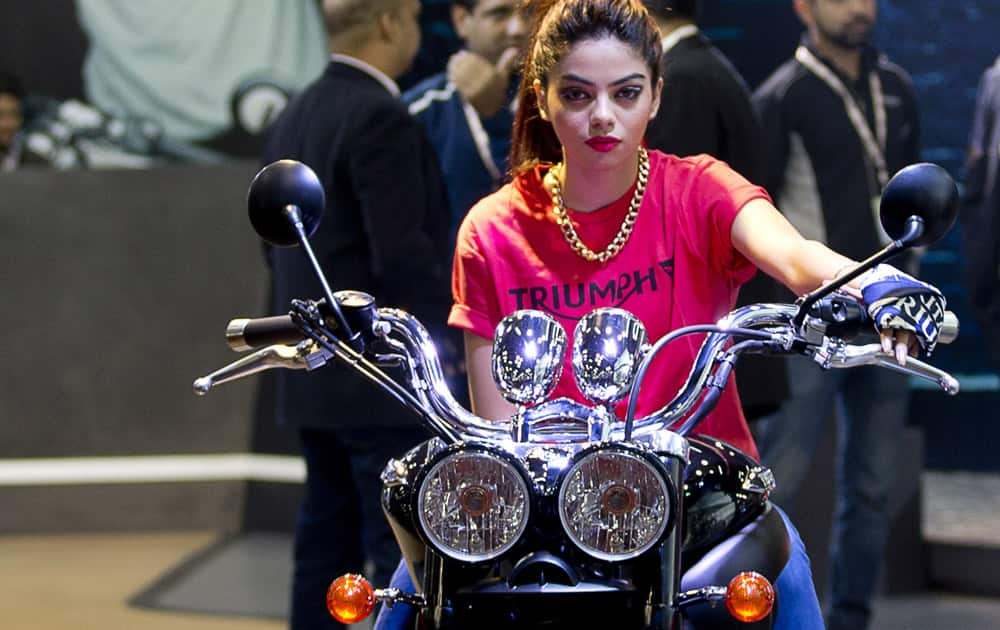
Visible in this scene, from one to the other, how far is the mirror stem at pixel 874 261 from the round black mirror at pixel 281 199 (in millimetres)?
496

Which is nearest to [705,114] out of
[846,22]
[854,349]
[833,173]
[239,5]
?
[833,173]

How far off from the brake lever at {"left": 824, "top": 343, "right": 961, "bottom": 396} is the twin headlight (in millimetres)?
223

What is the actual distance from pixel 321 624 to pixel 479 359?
4.96 ft

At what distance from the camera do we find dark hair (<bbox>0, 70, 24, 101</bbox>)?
5.91m

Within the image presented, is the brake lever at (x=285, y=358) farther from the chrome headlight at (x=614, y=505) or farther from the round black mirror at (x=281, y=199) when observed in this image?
the chrome headlight at (x=614, y=505)

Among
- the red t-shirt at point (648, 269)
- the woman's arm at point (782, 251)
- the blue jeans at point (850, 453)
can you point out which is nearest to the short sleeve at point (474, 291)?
the red t-shirt at point (648, 269)

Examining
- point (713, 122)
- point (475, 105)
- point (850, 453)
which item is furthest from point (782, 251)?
point (475, 105)

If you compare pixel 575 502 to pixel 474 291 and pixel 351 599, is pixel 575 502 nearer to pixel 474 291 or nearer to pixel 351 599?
pixel 351 599

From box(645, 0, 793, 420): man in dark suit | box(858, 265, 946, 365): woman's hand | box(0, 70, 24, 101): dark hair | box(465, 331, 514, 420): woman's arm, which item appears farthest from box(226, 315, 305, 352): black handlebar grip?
box(0, 70, 24, 101): dark hair

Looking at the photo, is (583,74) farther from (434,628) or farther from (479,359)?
(434,628)

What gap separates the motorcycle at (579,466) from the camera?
1304mm

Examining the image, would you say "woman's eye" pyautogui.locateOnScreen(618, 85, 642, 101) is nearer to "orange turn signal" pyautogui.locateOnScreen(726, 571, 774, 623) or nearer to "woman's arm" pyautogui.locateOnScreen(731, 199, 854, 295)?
"woman's arm" pyautogui.locateOnScreen(731, 199, 854, 295)

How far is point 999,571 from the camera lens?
174 inches

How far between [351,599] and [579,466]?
28 centimetres
